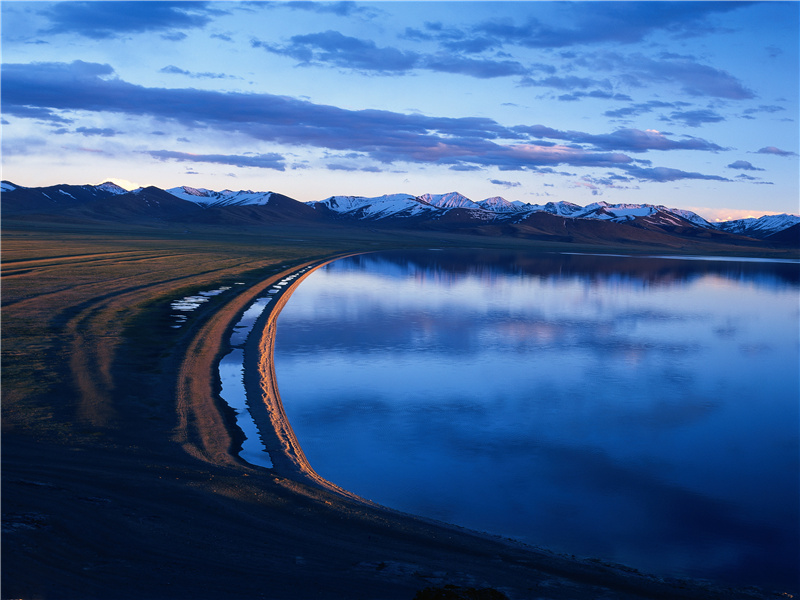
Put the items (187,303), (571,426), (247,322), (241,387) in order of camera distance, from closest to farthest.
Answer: (571,426) < (241,387) < (247,322) < (187,303)

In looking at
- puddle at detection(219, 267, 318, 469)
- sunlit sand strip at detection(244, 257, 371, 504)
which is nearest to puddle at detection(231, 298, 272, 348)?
puddle at detection(219, 267, 318, 469)

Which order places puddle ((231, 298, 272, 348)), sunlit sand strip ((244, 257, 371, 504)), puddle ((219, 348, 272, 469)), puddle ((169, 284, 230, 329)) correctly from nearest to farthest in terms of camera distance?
sunlit sand strip ((244, 257, 371, 504)), puddle ((219, 348, 272, 469)), puddle ((231, 298, 272, 348)), puddle ((169, 284, 230, 329))

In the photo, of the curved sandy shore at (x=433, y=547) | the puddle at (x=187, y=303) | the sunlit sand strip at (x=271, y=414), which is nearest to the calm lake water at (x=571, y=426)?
the sunlit sand strip at (x=271, y=414)

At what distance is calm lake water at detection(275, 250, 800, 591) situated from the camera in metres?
7.69

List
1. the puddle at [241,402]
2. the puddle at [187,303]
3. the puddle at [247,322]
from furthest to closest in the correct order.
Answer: the puddle at [187,303] < the puddle at [247,322] < the puddle at [241,402]

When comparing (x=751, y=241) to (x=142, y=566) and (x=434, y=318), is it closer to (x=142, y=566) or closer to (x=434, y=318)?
(x=434, y=318)

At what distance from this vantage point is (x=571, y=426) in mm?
11148

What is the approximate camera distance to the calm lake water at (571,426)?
25.2 feet

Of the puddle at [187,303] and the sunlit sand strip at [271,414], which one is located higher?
the puddle at [187,303]

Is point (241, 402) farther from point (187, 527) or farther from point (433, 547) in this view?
point (433, 547)

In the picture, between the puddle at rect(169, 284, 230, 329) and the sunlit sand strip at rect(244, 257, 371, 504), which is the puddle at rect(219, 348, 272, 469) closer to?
the sunlit sand strip at rect(244, 257, 371, 504)

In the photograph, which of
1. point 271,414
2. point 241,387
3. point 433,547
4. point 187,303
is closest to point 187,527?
point 433,547

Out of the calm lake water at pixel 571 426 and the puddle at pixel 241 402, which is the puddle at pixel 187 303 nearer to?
the calm lake water at pixel 571 426

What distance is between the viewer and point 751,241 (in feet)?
573
